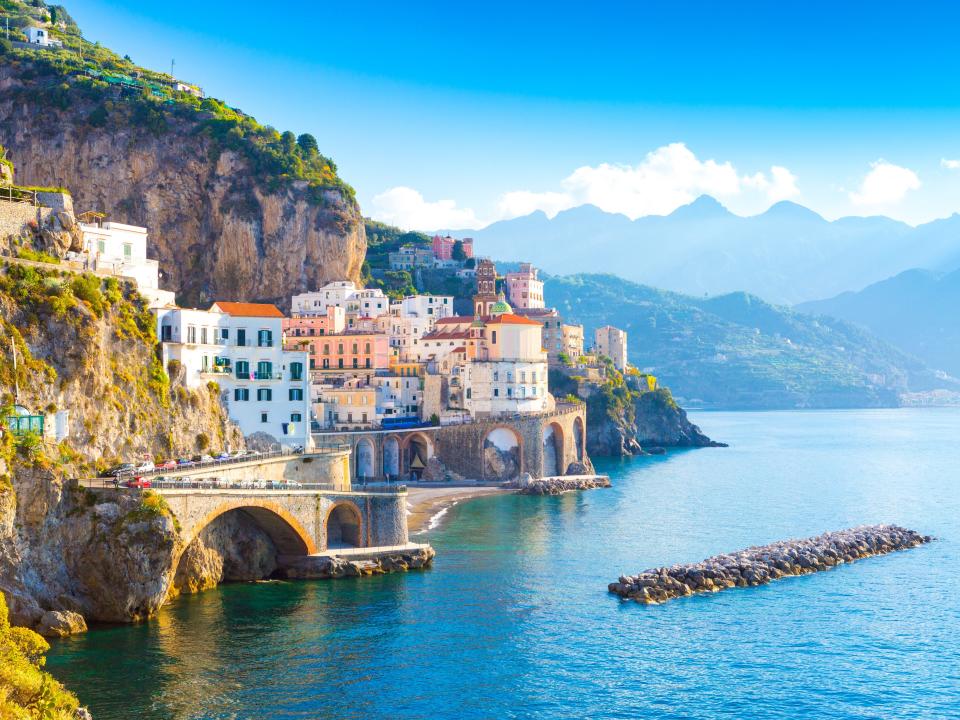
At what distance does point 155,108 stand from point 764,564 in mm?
100774

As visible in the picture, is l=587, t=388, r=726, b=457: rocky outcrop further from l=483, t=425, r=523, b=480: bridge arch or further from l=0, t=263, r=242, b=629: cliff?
l=0, t=263, r=242, b=629: cliff

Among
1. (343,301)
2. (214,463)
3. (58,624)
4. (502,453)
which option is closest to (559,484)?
(502,453)

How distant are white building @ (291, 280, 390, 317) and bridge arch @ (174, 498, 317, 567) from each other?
249ft

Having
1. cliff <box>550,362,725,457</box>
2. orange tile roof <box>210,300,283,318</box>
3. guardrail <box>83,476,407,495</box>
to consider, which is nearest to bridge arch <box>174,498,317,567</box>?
guardrail <box>83,476,407,495</box>

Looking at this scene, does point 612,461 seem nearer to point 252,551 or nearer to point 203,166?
point 203,166

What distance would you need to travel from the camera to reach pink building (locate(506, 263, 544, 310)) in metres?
186

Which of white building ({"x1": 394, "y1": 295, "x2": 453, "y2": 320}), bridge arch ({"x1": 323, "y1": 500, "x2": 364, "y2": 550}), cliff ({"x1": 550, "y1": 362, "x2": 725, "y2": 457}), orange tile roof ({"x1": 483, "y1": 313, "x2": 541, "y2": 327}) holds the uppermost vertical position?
white building ({"x1": 394, "y1": 295, "x2": 453, "y2": 320})

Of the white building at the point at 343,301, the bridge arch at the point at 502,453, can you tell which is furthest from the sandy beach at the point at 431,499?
the white building at the point at 343,301

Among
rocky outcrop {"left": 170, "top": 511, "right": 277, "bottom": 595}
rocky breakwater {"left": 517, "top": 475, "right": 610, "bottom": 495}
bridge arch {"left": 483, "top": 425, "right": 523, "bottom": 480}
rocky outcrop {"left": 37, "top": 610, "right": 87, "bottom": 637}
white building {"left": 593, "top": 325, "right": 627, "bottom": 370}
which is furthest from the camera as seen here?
white building {"left": 593, "top": 325, "right": 627, "bottom": 370}

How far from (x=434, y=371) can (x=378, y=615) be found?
68.9 meters

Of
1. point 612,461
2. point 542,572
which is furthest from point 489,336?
point 542,572

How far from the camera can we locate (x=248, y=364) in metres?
71.8

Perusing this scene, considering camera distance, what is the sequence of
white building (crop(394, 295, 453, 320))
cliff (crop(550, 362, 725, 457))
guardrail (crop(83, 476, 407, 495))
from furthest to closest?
cliff (crop(550, 362, 725, 457)) → white building (crop(394, 295, 453, 320)) → guardrail (crop(83, 476, 407, 495))

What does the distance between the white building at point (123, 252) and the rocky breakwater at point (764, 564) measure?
119 feet
